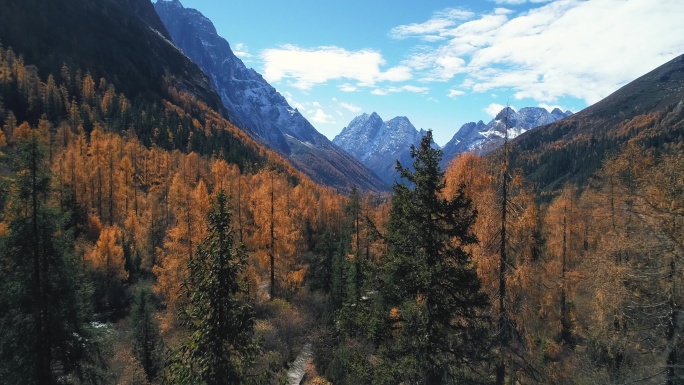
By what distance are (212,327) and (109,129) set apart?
10385 cm

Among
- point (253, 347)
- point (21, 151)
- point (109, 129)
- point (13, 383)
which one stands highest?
point (109, 129)

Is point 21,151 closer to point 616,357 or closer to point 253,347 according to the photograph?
point 253,347

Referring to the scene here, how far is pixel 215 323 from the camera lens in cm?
1016

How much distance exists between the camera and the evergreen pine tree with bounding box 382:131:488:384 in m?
12.8

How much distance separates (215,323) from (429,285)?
22.1 ft

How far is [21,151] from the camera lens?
15211 millimetres

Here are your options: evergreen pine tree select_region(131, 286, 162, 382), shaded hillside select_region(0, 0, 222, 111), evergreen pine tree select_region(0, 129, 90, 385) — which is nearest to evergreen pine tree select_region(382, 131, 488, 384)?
evergreen pine tree select_region(0, 129, 90, 385)

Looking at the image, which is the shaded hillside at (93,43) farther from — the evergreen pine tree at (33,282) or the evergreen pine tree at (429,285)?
the evergreen pine tree at (429,285)

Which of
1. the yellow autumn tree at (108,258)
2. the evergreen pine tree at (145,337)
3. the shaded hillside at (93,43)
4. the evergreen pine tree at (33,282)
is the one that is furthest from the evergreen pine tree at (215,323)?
the shaded hillside at (93,43)

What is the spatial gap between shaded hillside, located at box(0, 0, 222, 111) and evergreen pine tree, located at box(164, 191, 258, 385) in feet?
477

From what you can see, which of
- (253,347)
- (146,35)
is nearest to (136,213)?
(253,347)

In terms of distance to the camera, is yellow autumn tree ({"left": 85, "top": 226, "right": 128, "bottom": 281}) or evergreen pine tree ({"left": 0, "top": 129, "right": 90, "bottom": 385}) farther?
yellow autumn tree ({"left": 85, "top": 226, "right": 128, "bottom": 281})

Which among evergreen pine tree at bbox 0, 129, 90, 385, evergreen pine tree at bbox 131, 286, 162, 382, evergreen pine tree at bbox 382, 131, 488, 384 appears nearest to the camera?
evergreen pine tree at bbox 382, 131, 488, 384

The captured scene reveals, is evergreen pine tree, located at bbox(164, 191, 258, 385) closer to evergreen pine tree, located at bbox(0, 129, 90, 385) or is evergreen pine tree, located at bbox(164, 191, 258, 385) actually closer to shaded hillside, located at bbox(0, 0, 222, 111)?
evergreen pine tree, located at bbox(0, 129, 90, 385)
